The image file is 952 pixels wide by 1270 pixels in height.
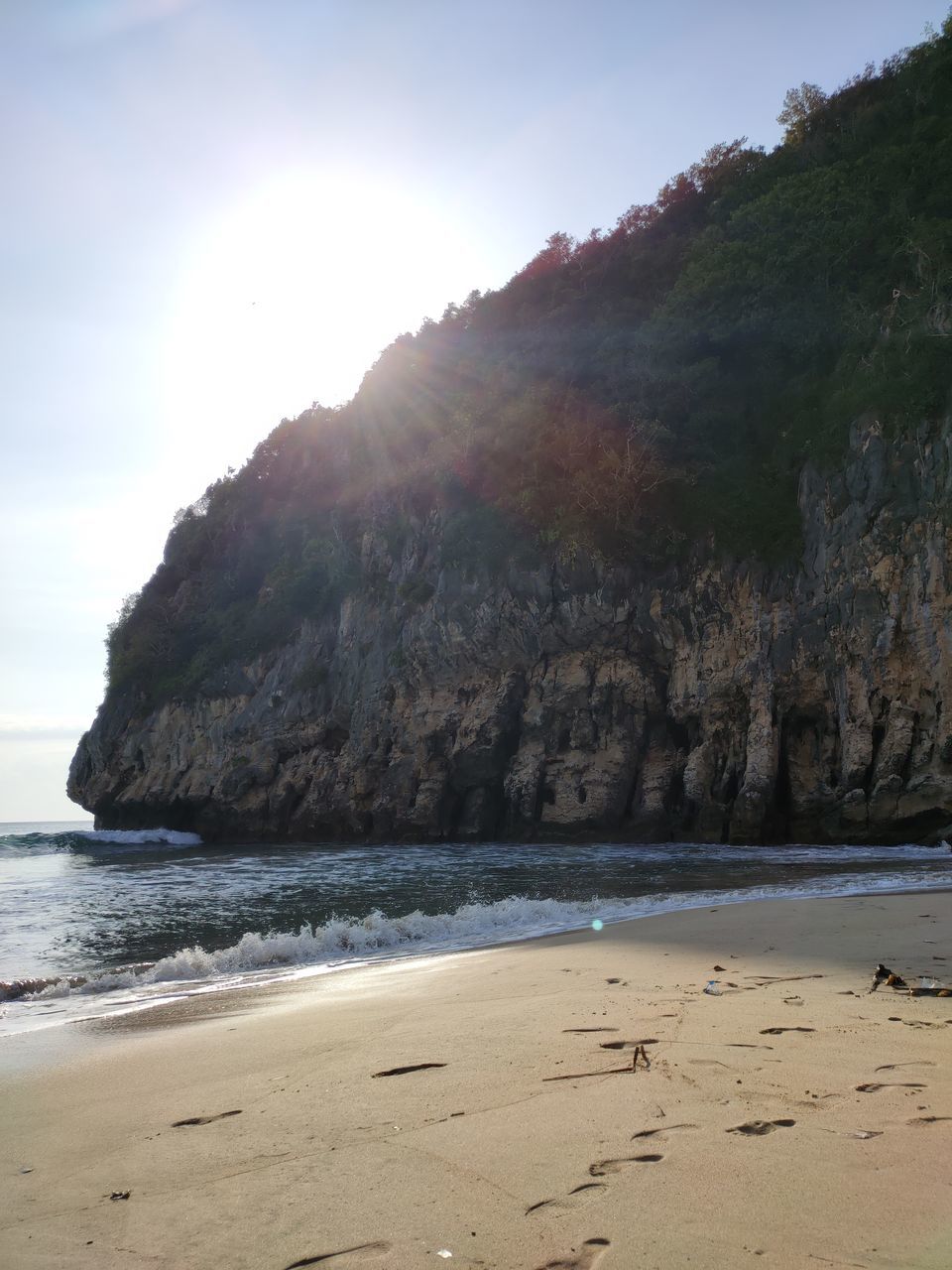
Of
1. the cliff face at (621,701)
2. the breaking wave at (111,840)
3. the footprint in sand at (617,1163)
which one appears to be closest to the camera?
the footprint in sand at (617,1163)

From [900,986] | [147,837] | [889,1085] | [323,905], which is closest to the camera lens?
[889,1085]

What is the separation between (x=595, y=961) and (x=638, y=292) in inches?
1252

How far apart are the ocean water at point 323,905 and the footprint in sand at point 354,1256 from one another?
4.63m

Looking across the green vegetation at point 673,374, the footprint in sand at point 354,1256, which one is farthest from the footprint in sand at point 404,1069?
the green vegetation at point 673,374

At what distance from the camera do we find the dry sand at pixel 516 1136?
1878 millimetres

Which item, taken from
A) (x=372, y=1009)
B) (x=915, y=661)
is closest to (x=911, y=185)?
(x=915, y=661)

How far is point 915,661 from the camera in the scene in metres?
17.6

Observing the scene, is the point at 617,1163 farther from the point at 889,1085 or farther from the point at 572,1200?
the point at 889,1085

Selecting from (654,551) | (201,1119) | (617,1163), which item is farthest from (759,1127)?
(654,551)

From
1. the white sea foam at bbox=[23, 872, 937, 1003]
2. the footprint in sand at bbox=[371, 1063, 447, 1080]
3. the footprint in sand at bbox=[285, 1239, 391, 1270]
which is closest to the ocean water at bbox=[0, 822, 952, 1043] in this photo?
the white sea foam at bbox=[23, 872, 937, 1003]

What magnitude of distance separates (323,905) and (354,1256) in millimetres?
10531

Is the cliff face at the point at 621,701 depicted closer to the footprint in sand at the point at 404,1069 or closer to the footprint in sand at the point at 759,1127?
the footprint in sand at the point at 404,1069

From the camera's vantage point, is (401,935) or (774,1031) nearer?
(774,1031)

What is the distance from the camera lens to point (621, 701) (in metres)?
24.8
